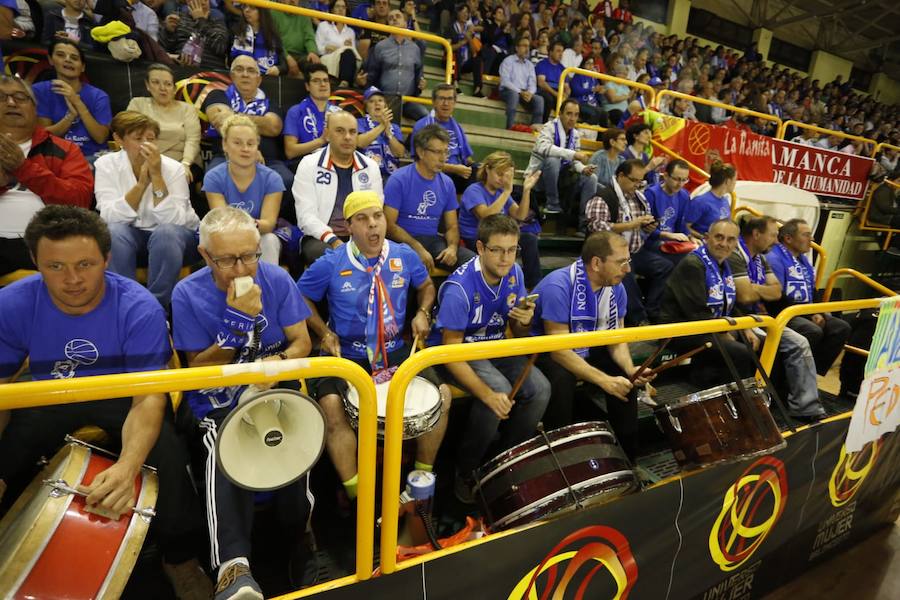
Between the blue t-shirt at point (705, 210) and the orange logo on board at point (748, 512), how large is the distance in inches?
146

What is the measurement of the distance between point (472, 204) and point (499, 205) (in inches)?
9.7

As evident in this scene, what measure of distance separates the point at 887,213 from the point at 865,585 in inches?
382

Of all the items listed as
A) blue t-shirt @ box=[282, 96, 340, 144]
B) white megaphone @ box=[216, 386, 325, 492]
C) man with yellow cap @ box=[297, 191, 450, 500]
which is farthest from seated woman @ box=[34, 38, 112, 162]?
white megaphone @ box=[216, 386, 325, 492]

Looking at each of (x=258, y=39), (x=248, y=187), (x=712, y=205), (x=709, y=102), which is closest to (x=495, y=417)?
(x=248, y=187)

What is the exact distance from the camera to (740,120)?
11.3 m

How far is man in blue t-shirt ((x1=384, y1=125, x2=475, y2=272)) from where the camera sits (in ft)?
13.0

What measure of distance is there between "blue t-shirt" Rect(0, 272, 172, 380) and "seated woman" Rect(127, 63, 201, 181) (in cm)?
247

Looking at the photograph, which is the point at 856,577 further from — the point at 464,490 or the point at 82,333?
the point at 82,333

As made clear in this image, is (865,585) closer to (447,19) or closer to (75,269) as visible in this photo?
(75,269)

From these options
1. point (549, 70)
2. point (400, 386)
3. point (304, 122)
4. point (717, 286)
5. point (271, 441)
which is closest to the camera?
point (400, 386)

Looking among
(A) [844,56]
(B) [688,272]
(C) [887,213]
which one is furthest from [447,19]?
(A) [844,56]

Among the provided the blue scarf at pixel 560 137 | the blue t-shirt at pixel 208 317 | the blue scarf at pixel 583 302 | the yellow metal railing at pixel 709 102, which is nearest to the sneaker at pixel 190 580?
the blue t-shirt at pixel 208 317

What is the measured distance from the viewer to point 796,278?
14.4ft

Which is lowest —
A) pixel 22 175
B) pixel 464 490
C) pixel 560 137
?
pixel 464 490
